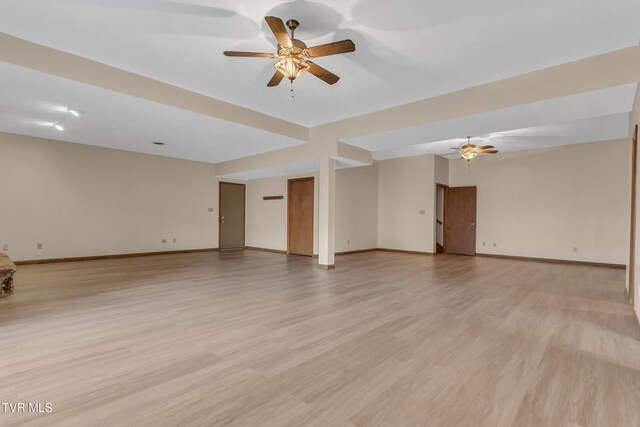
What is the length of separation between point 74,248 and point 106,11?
6266mm

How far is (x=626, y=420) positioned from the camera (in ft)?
5.55

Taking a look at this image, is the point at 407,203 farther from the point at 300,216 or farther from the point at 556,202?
the point at 556,202

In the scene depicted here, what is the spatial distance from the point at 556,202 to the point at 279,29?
815 cm

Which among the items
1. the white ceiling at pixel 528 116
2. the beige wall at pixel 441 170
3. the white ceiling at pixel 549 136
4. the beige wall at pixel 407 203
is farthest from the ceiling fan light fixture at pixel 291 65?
the beige wall at pixel 441 170

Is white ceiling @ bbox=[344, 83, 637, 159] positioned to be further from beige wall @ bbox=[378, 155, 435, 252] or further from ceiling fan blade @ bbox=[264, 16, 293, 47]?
beige wall @ bbox=[378, 155, 435, 252]

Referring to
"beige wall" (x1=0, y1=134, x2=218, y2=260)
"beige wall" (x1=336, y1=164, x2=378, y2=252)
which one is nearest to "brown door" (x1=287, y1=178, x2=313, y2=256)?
"beige wall" (x1=336, y1=164, x2=378, y2=252)

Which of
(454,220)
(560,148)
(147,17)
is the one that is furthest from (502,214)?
(147,17)

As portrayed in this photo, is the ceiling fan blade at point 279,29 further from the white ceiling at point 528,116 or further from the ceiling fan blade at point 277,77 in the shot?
the white ceiling at point 528,116

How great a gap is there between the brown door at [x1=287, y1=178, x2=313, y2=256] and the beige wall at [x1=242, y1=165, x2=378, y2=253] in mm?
188

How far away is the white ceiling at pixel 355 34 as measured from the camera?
112 inches

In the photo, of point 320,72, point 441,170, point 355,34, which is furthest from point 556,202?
point 320,72

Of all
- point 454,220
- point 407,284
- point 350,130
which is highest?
point 350,130

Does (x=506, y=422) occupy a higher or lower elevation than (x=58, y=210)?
lower

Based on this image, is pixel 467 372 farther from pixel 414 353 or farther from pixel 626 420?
pixel 626 420
